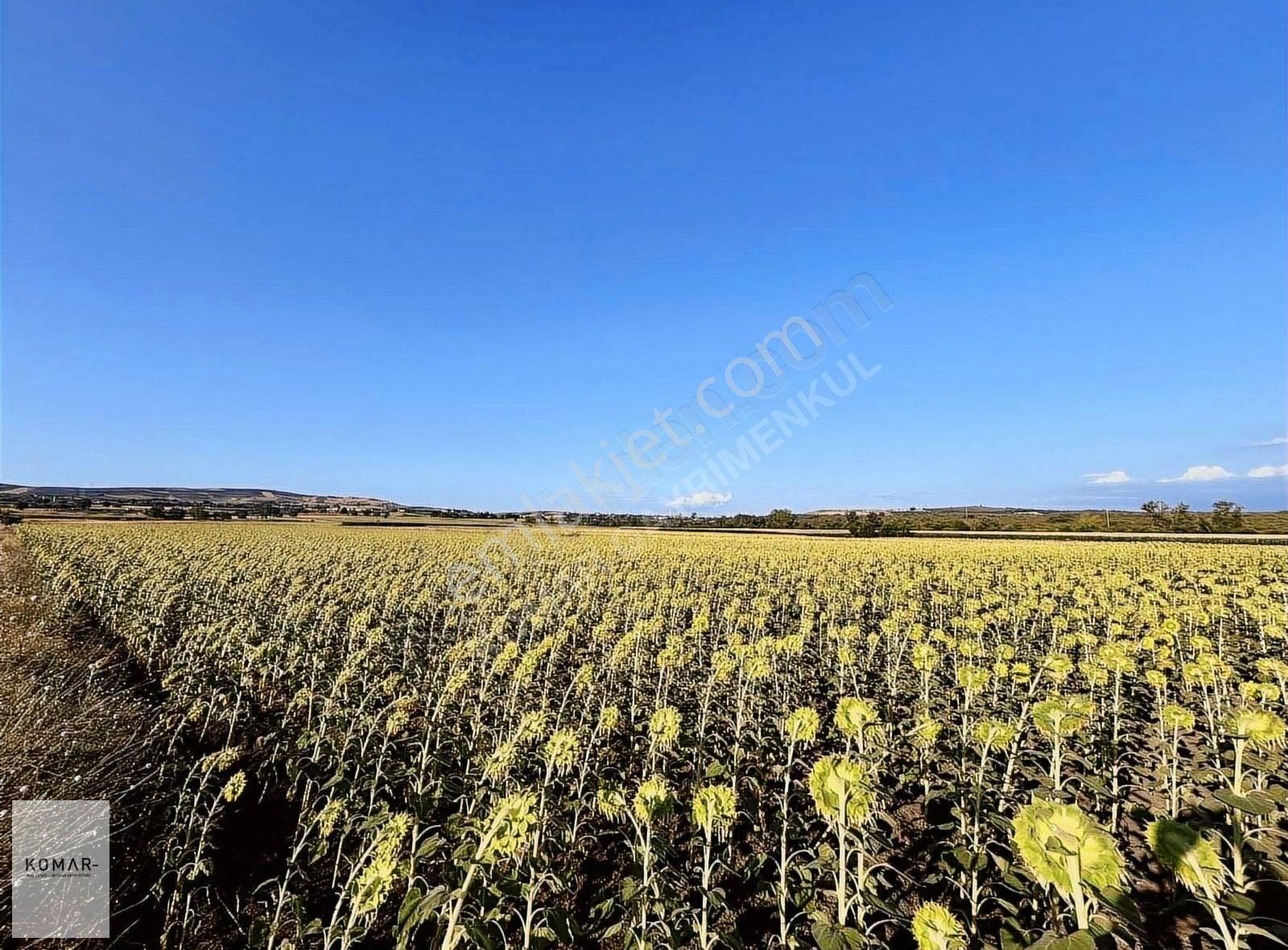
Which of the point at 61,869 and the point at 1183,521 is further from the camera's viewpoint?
the point at 1183,521

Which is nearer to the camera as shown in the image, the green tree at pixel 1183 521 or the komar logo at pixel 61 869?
the komar logo at pixel 61 869

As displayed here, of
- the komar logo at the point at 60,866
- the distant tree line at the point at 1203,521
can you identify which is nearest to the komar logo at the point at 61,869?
the komar logo at the point at 60,866

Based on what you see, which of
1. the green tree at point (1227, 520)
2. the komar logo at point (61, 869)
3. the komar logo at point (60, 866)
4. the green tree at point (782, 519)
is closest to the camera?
the komar logo at point (61, 869)

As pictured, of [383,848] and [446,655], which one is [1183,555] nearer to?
[446,655]

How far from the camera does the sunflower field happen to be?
2797 millimetres

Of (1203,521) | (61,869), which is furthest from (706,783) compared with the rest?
(1203,521)

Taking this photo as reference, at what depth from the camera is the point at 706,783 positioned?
5727 mm

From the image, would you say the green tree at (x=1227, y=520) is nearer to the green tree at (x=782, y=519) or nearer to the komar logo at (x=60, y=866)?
the green tree at (x=782, y=519)

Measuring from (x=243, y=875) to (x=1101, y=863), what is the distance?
20.1ft

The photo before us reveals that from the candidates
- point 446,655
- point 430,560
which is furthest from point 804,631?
point 430,560

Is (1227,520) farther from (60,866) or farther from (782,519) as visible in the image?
(60,866)

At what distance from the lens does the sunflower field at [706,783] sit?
2.80 meters

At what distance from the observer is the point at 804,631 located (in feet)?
32.1

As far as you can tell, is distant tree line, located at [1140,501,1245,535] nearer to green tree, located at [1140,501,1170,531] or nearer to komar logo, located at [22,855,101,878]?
green tree, located at [1140,501,1170,531]
